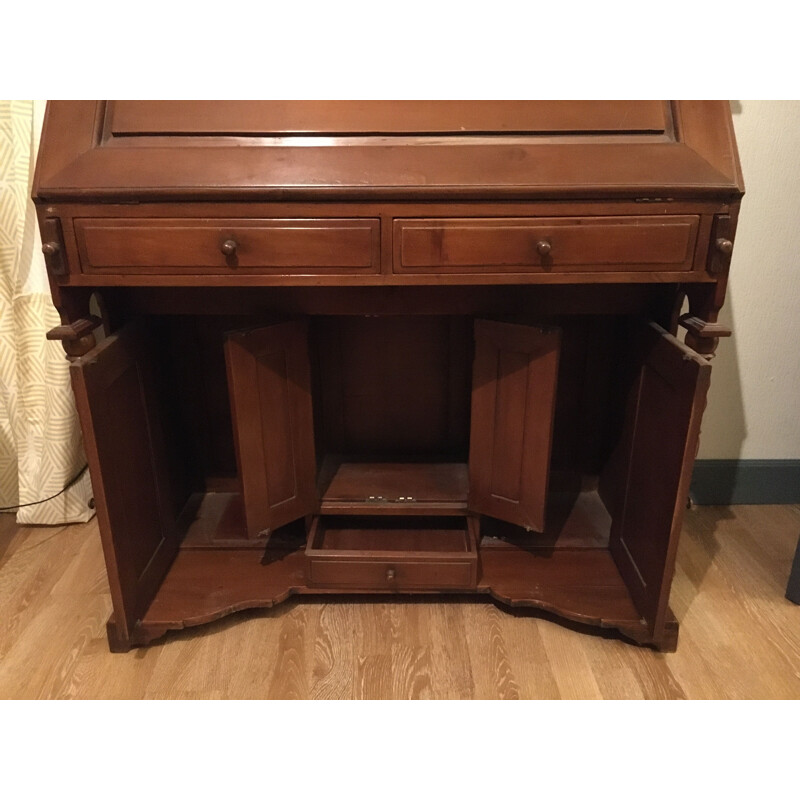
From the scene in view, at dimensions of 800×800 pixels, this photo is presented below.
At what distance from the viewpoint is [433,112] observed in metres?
1.16

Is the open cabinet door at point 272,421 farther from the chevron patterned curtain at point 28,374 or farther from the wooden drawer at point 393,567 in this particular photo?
the chevron patterned curtain at point 28,374

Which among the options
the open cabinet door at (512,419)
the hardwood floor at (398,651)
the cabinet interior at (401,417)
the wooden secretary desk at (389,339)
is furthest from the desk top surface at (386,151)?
the hardwood floor at (398,651)

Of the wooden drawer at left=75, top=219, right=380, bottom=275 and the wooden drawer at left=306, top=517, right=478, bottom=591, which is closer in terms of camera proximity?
the wooden drawer at left=75, top=219, right=380, bottom=275

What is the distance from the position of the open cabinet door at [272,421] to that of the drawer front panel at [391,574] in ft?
0.48

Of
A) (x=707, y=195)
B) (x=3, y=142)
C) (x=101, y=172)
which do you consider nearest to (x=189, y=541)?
(x=101, y=172)

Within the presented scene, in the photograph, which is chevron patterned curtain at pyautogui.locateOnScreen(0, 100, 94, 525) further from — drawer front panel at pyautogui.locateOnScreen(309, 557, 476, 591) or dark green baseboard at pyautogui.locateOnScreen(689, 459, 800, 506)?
dark green baseboard at pyautogui.locateOnScreen(689, 459, 800, 506)

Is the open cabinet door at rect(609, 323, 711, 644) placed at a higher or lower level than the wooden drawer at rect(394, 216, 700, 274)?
lower

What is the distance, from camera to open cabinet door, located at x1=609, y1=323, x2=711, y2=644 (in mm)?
1176

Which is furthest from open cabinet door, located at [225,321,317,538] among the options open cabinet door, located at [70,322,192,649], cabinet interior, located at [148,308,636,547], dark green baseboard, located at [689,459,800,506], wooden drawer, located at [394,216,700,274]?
dark green baseboard, located at [689,459,800,506]

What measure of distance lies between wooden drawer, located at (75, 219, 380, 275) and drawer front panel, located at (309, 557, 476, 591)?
648 mm

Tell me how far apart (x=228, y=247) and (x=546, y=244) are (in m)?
0.54

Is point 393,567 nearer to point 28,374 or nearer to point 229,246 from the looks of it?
point 229,246

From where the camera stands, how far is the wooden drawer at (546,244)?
1.12 meters

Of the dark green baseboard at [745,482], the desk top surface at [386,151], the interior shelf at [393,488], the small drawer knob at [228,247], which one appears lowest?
the dark green baseboard at [745,482]
